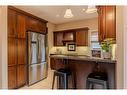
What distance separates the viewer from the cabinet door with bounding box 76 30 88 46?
6.81 metres

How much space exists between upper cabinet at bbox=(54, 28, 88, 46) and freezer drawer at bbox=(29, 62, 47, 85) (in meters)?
2.41

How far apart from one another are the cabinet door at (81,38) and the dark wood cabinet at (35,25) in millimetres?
2078

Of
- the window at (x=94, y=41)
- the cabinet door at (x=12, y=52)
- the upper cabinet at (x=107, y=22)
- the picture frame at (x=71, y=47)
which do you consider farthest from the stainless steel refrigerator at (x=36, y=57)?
the window at (x=94, y=41)

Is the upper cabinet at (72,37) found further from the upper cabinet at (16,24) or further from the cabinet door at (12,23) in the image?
the cabinet door at (12,23)

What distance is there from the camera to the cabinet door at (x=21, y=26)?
4117 millimetres

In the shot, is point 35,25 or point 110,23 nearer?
point 110,23

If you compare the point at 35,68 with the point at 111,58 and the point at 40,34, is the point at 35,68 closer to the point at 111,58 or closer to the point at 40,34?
the point at 40,34

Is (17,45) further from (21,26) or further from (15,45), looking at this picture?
(21,26)

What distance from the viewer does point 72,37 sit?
7254 mm

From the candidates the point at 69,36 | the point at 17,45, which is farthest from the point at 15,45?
the point at 69,36

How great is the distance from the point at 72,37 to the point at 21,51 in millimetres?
3554

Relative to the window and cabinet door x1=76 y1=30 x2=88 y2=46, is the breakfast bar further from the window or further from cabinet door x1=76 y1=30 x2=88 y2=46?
the window

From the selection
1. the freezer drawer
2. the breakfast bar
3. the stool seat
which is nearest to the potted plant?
the breakfast bar
